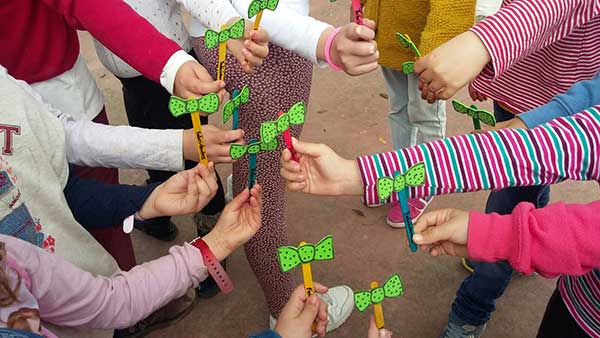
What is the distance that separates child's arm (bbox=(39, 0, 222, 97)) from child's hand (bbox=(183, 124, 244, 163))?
86 millimetres

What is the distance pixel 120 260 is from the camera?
1380mm

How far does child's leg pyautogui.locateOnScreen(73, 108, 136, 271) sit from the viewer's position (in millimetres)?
1225

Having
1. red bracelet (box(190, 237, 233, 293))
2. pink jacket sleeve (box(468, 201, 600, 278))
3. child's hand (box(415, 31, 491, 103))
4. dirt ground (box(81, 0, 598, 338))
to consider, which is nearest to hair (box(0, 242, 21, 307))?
red bracelet (box(190, 237, 233, 293))

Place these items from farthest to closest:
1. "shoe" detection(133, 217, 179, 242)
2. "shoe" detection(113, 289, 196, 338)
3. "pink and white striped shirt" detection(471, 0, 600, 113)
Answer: "shoe" detection(133, 217, 179, 242)
"shoe" detection(113, 289, 196, 338)
"pink and white striped shirt" detection(471, 0, 600, 113)

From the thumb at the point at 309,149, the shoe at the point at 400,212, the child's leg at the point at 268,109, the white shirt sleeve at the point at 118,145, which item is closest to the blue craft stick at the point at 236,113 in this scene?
the child's leg at the point at 268,109

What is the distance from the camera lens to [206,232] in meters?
1.64

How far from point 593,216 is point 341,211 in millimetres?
1223

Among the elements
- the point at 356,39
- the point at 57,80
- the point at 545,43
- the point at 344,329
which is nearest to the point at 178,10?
the point at 57,80

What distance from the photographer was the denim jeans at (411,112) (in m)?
1.63

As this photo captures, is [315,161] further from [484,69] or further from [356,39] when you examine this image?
[484,69]

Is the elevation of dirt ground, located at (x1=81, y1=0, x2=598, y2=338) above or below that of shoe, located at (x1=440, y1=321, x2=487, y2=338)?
below

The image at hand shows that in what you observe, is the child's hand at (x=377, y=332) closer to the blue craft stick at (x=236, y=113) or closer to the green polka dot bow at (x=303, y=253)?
the green polka dot bow at (x=303, y=253)

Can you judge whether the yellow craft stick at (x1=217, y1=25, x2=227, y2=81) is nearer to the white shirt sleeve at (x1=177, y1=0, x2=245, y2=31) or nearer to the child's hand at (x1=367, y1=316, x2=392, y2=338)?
the white shirt sleeve at (x1=177, y1=0, x2=245, y2=31)

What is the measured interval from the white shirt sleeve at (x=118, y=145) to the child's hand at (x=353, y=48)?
0.35 metres
